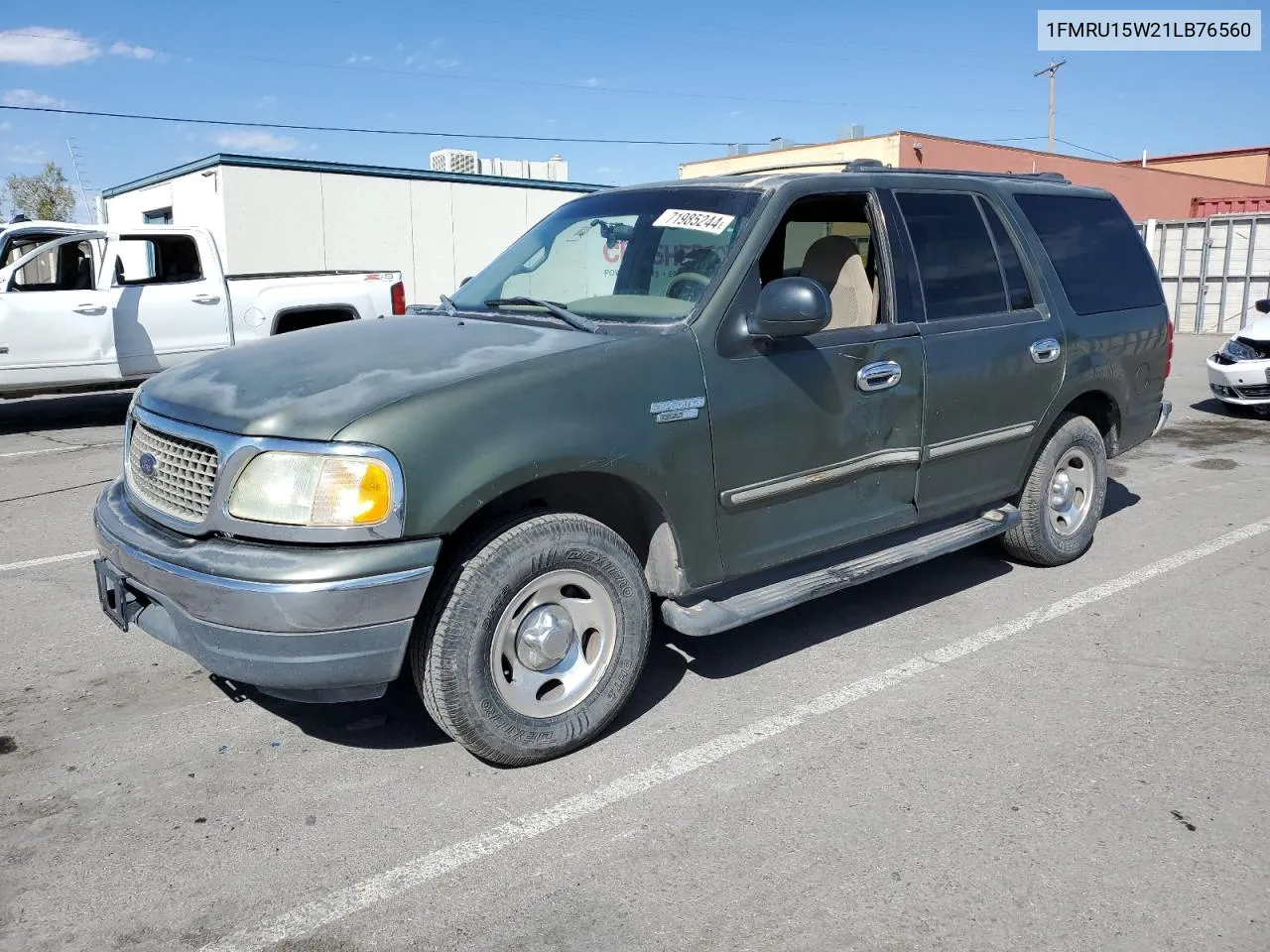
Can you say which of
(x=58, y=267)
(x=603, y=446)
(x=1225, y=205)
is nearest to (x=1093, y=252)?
(x=603, y=446)

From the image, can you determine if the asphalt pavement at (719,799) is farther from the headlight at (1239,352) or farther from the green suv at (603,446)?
the headlight at (1239,352)

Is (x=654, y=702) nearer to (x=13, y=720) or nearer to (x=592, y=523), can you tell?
(x=592, y=523)

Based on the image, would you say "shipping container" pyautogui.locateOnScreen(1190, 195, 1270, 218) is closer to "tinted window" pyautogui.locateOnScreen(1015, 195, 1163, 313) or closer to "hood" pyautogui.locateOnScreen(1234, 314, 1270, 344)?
"hood" pyautogui.locateOnScreen(1234, 314, 1270, 344)

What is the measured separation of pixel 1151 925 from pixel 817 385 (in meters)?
2.11

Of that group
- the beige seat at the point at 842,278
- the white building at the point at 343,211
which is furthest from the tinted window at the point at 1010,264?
the white building at the point at 343,211

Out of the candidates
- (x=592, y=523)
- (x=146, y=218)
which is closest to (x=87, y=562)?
(x=592, y=523)

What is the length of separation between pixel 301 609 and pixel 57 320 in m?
9.05

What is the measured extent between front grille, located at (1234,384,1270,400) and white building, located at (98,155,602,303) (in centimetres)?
883

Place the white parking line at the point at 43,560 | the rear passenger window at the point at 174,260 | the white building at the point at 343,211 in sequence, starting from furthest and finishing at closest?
the white building at the point at 343,211
the rear passenger window at the point at 174,260
the white parking line at the point at 43,560

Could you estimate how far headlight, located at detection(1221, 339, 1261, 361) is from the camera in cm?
1095

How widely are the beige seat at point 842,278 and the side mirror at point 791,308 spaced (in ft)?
2.13

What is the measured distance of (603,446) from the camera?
11.1 ft

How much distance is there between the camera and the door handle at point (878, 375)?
165 inches

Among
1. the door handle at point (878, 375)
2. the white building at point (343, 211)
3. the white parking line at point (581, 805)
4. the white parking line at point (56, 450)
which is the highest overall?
the white building at point (343, 211)
